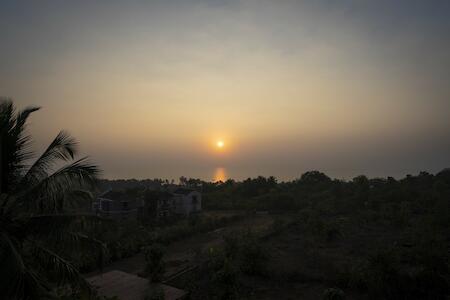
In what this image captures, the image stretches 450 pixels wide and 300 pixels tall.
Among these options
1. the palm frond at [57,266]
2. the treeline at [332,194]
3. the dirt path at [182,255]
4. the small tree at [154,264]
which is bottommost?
the dirt path at [182,255]

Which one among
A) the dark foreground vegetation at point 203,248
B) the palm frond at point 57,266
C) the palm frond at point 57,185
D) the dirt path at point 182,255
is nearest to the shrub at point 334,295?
the dark foreground vegetation at point 203,248

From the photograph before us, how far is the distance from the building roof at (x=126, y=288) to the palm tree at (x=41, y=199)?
4.86 metres

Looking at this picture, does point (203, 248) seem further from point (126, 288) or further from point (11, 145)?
point (11, 145)

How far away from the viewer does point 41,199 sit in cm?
647

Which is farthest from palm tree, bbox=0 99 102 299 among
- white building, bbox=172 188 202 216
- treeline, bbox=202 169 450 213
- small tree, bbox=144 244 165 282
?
white building, bbox=172 188 202 216

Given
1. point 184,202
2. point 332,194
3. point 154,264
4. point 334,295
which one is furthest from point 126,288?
point 332,194

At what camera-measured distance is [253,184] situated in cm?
4847

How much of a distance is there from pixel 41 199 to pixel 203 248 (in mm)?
14905

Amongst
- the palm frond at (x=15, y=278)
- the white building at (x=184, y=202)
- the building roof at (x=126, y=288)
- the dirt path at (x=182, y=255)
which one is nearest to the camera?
the palm frond at (x=15, y=278)

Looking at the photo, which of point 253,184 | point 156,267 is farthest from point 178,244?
point 253,184

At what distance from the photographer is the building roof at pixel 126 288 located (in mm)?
11164

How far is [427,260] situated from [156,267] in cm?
1042

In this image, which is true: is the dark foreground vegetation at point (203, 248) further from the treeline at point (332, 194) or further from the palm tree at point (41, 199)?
the treeline at point (332, 194)

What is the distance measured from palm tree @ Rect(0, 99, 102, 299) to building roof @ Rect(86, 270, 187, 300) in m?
4.86
